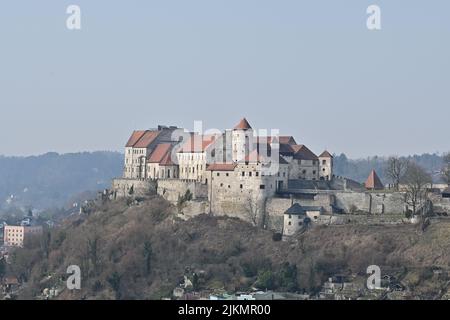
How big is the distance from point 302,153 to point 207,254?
26.1ft

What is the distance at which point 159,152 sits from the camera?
7456 cm

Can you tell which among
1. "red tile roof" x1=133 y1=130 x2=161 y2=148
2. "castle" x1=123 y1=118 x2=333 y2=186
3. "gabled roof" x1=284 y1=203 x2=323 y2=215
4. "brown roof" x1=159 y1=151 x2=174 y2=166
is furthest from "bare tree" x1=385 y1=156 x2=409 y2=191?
"red tile roof" x1=133 y1=130 x2=161 y2=148

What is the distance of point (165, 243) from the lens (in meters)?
66.9

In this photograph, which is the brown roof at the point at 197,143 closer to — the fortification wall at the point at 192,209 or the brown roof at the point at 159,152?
the brown roof at the point at 159,152

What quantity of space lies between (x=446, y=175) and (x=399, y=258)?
9.59 metres

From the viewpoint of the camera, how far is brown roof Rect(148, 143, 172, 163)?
7362 cm

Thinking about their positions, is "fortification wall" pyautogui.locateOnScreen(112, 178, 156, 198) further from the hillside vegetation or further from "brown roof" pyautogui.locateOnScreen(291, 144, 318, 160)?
"brown roof" pyautogui.locateOnScreen(291, 144, 318, 160)

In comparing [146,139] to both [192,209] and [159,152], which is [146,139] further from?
[192,209]

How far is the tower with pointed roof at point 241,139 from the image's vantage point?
67000 millimetres

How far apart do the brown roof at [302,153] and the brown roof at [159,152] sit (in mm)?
8771

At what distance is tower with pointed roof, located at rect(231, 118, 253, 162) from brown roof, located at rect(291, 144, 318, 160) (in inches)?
101

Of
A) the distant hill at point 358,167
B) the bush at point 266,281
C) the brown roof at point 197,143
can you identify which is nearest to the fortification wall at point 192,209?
the brown roof at point 197,143
